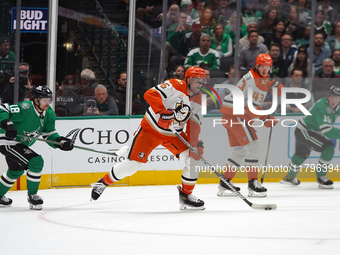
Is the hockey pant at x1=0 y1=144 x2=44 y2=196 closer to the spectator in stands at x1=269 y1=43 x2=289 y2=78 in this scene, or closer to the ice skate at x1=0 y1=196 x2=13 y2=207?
the ice skate at x1=0 y1=196 x2=13 y2=207

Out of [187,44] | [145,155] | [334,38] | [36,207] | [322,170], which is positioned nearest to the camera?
[145,155]

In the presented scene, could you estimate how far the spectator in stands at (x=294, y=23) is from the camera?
6.79 meters

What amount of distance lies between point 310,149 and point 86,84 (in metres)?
2.34

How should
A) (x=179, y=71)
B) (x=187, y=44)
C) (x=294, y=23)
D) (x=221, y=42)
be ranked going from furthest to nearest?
1. (x=294, y=23)
2. (x=221, y=42)
3. (x=187, y=44)
4. (x=179, y=71)

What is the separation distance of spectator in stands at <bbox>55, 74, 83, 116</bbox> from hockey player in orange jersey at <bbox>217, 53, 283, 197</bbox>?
1477 millimetres

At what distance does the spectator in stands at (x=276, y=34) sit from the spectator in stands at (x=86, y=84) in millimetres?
2060

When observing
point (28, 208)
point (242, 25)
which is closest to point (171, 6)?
point (242, 25)

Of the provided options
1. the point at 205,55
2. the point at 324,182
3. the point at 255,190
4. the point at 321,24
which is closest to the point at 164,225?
the point at 255,190

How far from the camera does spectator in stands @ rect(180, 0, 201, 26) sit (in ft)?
20.6

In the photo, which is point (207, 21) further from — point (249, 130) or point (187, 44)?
point (249, 130)

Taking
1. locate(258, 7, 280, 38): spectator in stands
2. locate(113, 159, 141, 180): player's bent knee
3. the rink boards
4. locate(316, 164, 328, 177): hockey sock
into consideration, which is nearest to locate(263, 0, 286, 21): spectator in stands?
locate(258, 7, 280, 38): spectator in stands

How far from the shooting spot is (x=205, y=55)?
6.39 meters

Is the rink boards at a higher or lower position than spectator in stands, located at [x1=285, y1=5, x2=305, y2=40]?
lower

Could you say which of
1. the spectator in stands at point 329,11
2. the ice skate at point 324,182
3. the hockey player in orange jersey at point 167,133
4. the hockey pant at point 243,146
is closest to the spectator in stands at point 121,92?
the hockey pant at point 243,146
